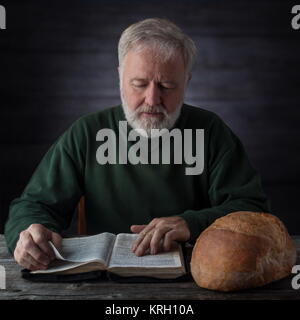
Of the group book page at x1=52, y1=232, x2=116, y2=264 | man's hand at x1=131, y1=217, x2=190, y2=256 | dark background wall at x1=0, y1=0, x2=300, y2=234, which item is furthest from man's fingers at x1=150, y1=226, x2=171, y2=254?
dark background wall at x1=0, y1=0, x2=300, y2=234

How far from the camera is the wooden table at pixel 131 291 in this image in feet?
2.91

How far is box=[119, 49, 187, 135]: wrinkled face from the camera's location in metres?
1.41

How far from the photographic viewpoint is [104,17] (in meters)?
2.46

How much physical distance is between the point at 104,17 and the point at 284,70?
1.00m

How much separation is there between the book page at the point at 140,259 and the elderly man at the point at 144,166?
0.25 meters

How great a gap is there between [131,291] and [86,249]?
209 millimetres

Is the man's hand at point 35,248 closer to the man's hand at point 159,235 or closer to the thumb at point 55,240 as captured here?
the thumb at point 55,240

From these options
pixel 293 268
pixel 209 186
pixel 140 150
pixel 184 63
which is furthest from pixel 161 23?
pixel 293 268

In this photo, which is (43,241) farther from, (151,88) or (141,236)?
(151,88)

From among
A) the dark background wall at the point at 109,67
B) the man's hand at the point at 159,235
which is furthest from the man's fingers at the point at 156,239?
the dark background wall at the point at 109,67

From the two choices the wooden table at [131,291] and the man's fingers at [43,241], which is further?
the man's fingers at [43,241]
